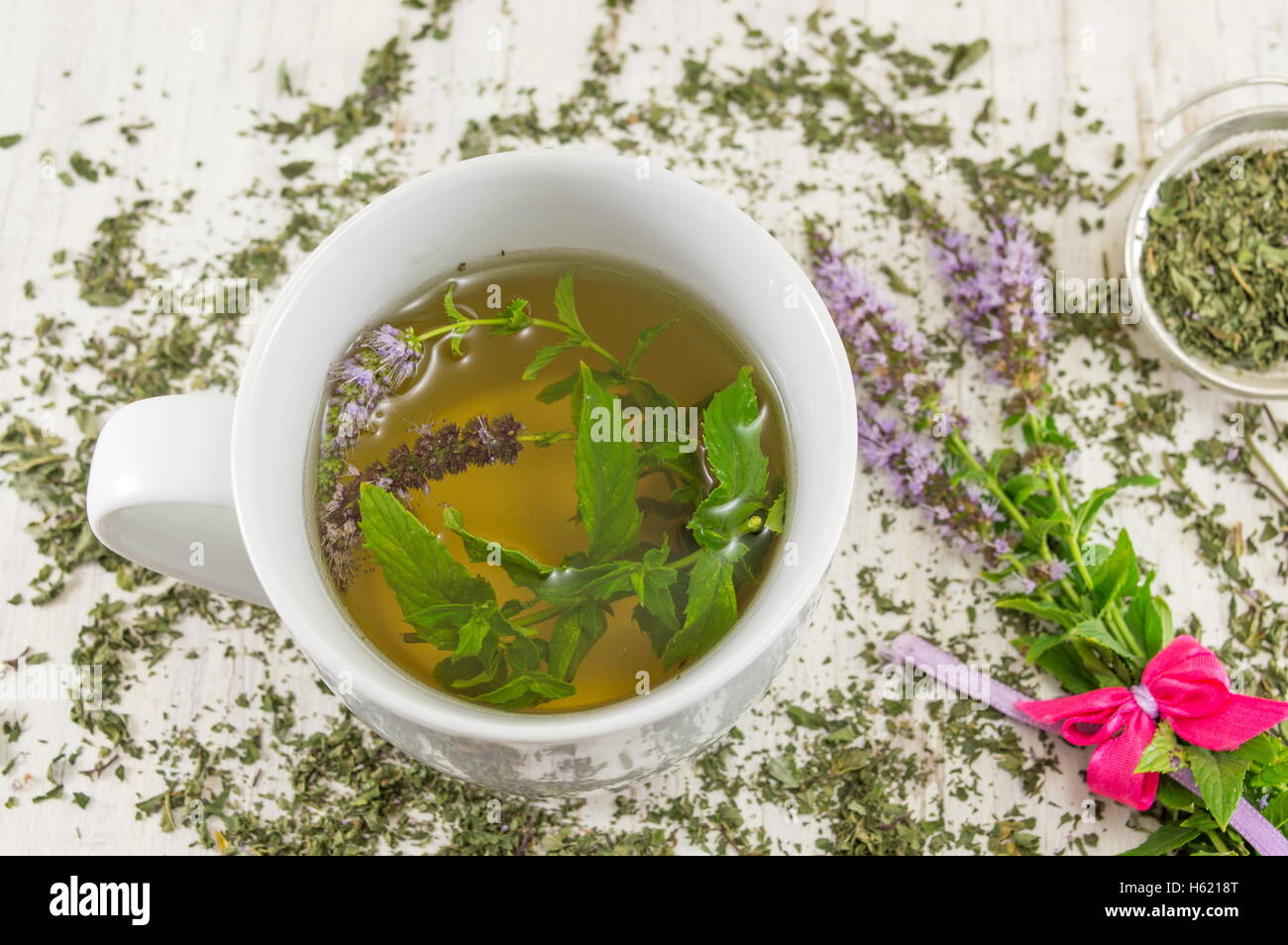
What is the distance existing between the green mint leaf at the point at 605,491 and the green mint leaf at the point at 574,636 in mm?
50

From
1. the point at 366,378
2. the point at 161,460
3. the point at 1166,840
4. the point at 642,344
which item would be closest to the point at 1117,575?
the point at 1166,840

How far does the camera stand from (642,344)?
3.54 ft

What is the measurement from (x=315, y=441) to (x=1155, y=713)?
0.96 m

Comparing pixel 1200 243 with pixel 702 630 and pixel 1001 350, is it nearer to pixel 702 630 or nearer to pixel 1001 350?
pixel 1001 350

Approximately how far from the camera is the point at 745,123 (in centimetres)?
145

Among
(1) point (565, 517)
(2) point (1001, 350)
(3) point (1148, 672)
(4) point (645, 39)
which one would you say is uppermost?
(4) point (645, 39)

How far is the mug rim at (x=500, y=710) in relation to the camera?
79cm

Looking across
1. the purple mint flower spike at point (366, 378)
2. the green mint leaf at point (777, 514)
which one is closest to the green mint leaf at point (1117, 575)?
the green mint leaf at point (777, 514)

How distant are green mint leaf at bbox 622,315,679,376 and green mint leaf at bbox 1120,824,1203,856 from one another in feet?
2.64

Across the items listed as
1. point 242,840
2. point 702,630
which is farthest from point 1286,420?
point 242,840

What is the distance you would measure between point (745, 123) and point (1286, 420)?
0.80 metres

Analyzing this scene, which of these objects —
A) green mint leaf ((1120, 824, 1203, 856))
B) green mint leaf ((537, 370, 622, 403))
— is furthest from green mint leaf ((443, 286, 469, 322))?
green mint leaf ((1120, 824, 1203, 856))

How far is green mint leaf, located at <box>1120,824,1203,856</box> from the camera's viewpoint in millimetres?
1223

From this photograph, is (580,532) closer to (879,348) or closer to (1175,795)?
(879,348)
